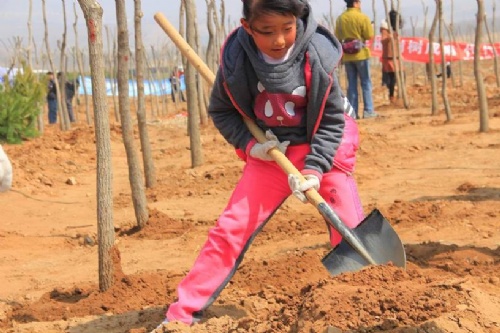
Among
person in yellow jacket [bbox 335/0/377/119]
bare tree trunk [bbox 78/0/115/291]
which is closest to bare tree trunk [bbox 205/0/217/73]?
person in yellow jacket [bbox 335/0/377/119]

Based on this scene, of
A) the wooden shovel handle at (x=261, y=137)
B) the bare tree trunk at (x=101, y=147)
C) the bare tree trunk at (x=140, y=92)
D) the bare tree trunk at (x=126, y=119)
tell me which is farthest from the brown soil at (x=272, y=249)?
the bare tree trunk at (x=140, y=92)

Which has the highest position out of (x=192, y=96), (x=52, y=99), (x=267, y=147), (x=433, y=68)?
(x=267, y=147)

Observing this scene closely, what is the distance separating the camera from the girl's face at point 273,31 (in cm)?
348

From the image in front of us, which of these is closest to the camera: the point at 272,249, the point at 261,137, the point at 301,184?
the point at 301,184

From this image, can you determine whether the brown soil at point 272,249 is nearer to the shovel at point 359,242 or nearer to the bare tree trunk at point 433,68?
the shovel at point 359,242

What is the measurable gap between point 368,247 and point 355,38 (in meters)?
10.1

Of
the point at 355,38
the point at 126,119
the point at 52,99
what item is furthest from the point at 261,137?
the point at 52,99

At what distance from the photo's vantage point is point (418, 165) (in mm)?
9648

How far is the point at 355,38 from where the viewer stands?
44.3 ft

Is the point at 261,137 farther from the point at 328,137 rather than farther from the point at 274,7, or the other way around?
the point at 274,7

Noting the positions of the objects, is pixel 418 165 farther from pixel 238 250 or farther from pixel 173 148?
pixel 238 250

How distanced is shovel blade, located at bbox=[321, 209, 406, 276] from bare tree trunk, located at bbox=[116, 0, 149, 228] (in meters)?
3.27

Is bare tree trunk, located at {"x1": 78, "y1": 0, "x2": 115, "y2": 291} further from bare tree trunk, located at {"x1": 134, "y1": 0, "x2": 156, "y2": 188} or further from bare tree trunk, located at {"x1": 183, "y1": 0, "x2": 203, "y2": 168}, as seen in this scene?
bare tree trunk, located at {"x1": 183, "y1": 0, "x2": 203, "y2": 168}

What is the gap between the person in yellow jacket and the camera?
13.4m
